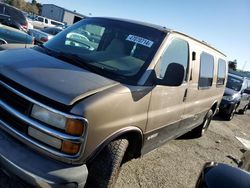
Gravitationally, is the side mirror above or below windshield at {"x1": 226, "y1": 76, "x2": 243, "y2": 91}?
above

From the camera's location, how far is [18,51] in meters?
3.71

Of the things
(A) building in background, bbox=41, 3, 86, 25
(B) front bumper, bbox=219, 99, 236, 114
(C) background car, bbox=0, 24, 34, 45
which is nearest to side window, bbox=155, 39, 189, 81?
(C) background car, bbox=0, 24, 34, 45

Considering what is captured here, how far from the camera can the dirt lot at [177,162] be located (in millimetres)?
4547

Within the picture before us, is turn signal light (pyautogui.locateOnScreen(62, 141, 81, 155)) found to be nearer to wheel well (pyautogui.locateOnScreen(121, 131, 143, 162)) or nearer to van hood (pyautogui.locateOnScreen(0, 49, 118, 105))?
van hood (pyautogui.locateOnScreen(0, 49, 118, 105))

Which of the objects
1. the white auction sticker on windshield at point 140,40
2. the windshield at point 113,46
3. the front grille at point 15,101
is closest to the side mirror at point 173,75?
the windshield at point 113,46

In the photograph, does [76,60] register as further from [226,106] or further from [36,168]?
[226,106]

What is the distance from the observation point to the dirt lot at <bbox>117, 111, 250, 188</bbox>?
179 inches

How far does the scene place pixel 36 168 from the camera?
266 cm

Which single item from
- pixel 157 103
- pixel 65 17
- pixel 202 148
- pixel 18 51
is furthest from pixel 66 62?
pixel 65 17

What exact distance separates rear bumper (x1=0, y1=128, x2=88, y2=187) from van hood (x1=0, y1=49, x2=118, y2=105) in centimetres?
58

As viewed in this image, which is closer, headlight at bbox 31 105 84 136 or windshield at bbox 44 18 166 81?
headlight at bbox 31 105 84 136

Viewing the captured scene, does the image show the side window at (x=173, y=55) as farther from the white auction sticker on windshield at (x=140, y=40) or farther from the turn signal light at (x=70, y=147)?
the turn signal light at (x=70, y=147)

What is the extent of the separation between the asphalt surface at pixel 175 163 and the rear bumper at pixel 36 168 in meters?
0.27

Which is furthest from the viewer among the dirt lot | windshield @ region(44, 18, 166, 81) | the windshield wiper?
the dirt lot
